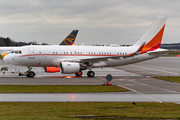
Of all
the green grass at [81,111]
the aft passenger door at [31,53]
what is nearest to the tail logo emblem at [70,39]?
the aft passenger door at [31,53]

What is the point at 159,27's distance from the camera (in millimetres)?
39469

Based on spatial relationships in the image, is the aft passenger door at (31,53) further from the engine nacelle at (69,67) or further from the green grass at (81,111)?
the green grass at (81,111)

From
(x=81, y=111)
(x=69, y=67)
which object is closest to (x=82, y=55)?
(x=69, y=67)

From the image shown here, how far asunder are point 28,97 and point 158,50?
83.8 ft

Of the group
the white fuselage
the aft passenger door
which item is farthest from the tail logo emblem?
the aft passenger door

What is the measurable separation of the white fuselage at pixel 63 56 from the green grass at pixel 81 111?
1859 cm

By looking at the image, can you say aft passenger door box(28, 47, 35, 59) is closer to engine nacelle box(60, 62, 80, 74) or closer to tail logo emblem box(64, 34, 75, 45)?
engine nacelle box(60, 62, 80, 74)

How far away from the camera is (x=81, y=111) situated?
13469mm

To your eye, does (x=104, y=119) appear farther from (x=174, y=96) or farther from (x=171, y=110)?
(x=174, y=96)

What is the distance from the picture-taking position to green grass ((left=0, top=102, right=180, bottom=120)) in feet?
39.5

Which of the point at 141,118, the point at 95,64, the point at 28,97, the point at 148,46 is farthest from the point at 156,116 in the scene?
the point at 148,46

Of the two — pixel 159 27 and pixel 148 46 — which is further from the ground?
pixel 159 27

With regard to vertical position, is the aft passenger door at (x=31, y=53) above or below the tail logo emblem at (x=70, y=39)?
below

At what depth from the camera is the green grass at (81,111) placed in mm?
12038
